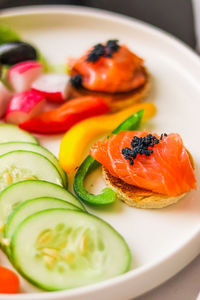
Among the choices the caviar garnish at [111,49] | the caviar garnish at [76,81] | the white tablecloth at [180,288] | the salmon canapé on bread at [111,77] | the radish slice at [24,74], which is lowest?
the white tablecloth at [180,288]

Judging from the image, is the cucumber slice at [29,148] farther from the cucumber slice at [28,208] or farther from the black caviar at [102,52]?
the black caviar at [102,52]

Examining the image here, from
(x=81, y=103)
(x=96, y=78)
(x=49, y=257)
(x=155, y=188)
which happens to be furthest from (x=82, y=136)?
(x=49, y=257)

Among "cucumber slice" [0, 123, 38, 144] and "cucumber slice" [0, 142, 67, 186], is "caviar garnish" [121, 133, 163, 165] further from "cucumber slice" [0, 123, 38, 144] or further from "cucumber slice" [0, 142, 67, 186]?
"cucumber slice" [0, 123, 38, 144]

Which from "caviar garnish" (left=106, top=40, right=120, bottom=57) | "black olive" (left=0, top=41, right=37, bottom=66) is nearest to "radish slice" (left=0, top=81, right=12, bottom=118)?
"black olive" (left=0, top=41, right=37, bottom=66)

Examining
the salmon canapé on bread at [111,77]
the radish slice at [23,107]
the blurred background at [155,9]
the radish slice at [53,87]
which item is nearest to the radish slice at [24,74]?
the radish slice at [53,87]

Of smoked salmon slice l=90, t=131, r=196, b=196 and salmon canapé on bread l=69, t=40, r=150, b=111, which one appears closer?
smoked salmon slice l=90, t=131, r=196, b=196

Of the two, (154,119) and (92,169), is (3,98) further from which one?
(154,119)

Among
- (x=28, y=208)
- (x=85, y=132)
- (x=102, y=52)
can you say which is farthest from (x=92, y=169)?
(x=102, y=52)

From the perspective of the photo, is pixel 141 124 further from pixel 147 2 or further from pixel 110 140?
pixel 147 2
